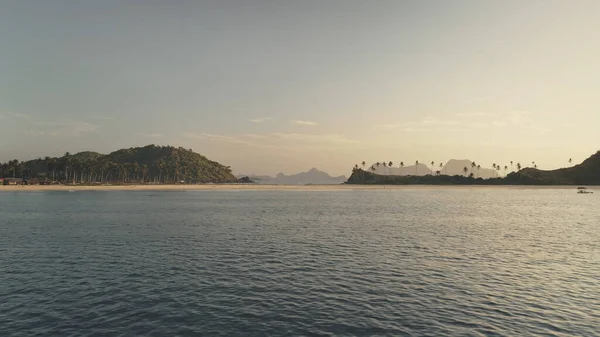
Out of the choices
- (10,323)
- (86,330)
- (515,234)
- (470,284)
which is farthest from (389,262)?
(515,234)

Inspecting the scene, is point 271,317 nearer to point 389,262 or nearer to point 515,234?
point 389,262

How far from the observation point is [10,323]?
72.4ft

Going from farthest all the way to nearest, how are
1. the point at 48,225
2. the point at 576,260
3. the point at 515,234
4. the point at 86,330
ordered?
1. the point at 48,225
2. the point at 515,234
3. the point at 576,260
4. the point at 86,330

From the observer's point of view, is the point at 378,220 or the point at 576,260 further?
the point at 378,220

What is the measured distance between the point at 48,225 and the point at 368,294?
7196 cm

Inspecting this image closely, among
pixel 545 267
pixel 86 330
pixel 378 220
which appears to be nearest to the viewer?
pixel 86 330

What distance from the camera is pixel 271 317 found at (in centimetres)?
2359

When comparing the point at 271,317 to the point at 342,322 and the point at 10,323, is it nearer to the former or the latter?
the point at 342,322

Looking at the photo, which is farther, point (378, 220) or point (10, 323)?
point (378, 220)

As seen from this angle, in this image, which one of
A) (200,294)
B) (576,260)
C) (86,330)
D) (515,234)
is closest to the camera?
(86,330)

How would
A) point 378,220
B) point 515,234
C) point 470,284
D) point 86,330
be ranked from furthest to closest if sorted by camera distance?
point 378,220 → point 515,234 → point 470,284 → point 86,330

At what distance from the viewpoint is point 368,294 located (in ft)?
94.8

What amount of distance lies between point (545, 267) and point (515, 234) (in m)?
28.9

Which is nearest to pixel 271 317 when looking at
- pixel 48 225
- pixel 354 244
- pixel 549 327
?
pixel 549 327
